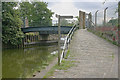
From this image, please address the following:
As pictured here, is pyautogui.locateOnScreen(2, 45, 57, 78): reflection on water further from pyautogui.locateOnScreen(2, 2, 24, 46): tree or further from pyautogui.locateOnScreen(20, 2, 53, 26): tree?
pyautogui.locateOnScreen(20, 2, 53, 26): tree

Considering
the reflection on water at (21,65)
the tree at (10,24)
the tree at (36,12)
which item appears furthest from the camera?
the tree at (36,12)

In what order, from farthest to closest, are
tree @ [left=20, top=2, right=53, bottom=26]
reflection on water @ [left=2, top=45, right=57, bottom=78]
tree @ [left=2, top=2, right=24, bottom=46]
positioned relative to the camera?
1. tree @ [left=20, top=2, right=53, bottom=26]
2. tree @ [left=2, top=2, right=24, bottom=46]
3. reflection on water @ [left=2, top=45, right=57, bottom=78]

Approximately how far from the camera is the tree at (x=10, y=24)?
20609mm

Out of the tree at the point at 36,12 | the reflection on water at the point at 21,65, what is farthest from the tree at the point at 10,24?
the tree at the point at 36,12

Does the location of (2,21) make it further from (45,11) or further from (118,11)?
(45,11)

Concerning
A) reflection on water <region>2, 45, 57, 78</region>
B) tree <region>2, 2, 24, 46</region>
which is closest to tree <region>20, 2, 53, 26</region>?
tree <region>2, 2, 24, 46</region>

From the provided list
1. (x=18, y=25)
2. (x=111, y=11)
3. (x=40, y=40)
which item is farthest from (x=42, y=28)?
(x=111, y=11)

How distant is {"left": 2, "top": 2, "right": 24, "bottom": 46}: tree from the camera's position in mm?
20609

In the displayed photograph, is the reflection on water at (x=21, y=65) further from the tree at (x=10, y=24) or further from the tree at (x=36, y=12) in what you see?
the tree at (x=36, y=12)

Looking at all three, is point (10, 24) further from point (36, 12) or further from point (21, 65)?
point (36, 12)

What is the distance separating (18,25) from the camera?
2258cm

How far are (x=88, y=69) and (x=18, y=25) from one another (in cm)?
1961

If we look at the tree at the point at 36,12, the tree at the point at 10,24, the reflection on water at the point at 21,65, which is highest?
the tree at the point at 36,12

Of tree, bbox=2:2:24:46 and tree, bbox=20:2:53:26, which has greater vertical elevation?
tree, bbox=20:2:53:26
